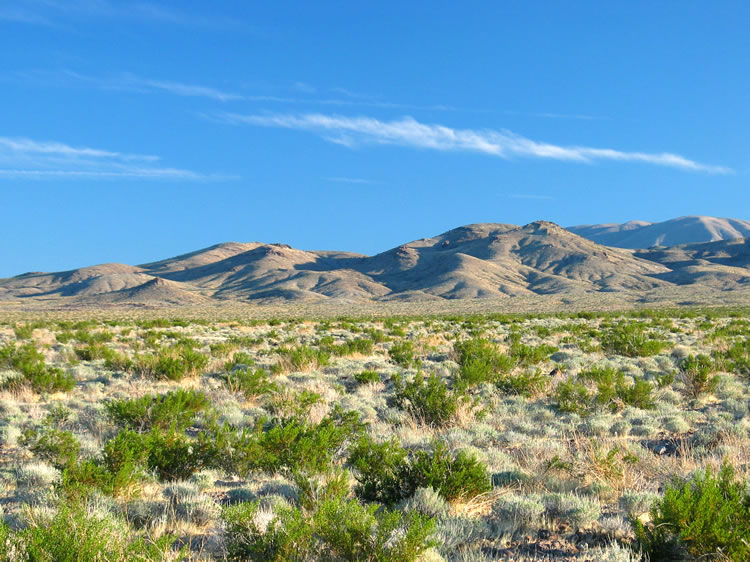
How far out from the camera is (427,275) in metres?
132

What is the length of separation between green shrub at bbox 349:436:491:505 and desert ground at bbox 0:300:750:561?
2 cm

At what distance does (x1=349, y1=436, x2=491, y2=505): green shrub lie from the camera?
16.1 feet

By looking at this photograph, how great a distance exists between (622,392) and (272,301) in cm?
10724

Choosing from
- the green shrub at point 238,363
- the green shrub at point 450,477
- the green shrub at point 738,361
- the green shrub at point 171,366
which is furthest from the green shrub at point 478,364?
the green shrub at point 171,366

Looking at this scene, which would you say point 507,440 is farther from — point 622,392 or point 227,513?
point 227,513

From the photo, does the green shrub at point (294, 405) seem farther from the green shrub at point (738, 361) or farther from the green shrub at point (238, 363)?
the green shrub at point (738, 361)

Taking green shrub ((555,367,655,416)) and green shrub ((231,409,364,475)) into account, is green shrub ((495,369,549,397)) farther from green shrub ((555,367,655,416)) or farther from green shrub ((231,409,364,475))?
green shrub ((231,409,364,475))

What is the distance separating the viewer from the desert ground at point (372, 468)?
359cm

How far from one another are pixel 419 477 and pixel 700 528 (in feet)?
7.48

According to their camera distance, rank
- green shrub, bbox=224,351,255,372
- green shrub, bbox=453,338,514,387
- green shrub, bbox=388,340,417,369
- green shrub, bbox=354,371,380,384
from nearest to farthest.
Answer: green shrub, bbox=453,338,514,387, green shrub, bbox=354,371,380,384, green shrub, bbox=224,351,255,372, green shrub, bbox=388,340,417,369

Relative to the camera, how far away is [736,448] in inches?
252

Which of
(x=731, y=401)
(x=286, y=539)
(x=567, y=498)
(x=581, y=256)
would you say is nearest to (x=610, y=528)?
(x=567, y=498)

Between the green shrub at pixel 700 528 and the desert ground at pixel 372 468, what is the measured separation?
0.6 inches

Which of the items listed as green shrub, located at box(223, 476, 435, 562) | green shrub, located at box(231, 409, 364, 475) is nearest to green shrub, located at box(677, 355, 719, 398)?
green shrub, located at box(231, 409, 364, 475)
